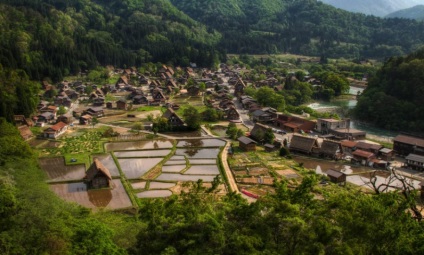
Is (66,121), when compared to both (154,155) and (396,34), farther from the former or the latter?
(396,34)

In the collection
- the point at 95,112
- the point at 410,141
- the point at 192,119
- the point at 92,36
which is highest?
the point at 92,36

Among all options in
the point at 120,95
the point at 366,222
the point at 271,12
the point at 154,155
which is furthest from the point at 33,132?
the point at 271,12

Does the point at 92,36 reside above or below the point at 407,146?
above

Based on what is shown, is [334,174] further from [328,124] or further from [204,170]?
[328,124]

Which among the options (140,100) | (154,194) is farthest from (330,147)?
(140,100)

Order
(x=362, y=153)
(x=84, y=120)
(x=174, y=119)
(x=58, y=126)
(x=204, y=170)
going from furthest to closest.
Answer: (x=84, y=120)
(x=174, y=119)
(x=58, y=126)
(x=362, y=153)
(x=204, y=170)

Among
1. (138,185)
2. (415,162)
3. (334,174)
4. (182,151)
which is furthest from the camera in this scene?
(182,151)
